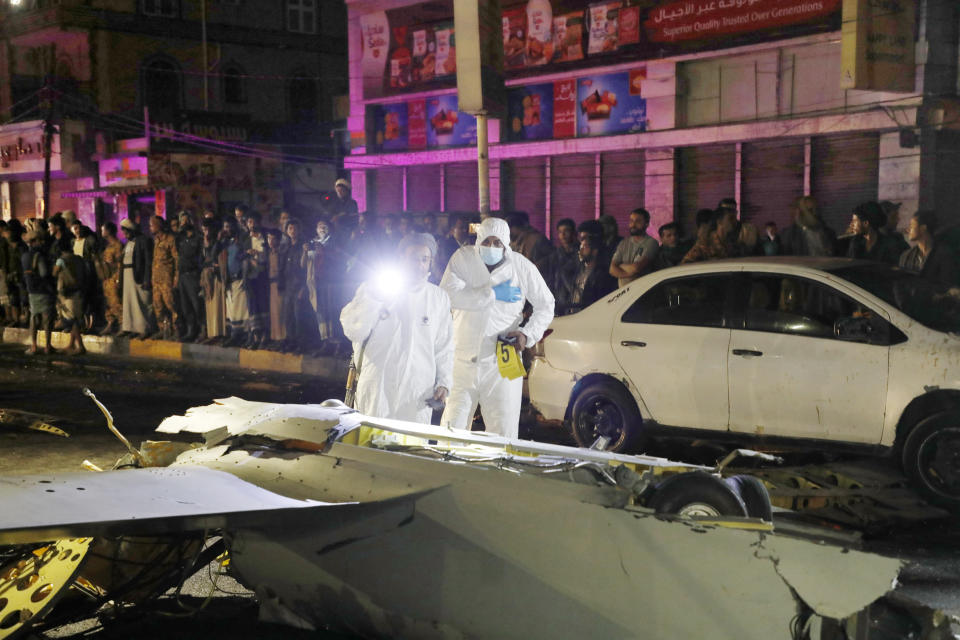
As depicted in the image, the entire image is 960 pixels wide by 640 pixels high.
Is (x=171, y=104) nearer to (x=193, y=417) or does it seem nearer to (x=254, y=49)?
(x=254, y=49)

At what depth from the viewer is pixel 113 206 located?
3394 centimetres

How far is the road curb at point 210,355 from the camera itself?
13.6 meters

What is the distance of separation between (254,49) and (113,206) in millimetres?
9573

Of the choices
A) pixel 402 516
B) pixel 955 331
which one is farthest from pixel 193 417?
pixel 955 331

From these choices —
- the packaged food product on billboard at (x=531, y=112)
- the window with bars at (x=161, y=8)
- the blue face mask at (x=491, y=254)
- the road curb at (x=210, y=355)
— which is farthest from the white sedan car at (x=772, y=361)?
the window with bars at (x=161, y=8)

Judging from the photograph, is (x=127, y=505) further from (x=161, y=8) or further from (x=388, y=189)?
(x=161, y=8)

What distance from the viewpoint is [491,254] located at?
296 inches

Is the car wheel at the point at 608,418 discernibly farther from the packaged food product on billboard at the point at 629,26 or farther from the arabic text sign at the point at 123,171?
the arabic text sign at the point at 123,171

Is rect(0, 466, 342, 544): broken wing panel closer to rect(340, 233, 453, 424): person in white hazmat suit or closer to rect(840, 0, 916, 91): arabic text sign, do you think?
rect(340, 233, 453, 424): person in white hazmat suit

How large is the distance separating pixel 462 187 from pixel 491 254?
14.1 meters

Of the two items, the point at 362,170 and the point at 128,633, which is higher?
the point at 362,170

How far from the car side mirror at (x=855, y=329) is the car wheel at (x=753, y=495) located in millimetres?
3111

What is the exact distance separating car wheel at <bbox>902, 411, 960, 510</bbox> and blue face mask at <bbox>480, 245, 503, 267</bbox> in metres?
3.06

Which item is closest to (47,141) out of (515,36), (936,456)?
(515,36)
